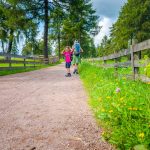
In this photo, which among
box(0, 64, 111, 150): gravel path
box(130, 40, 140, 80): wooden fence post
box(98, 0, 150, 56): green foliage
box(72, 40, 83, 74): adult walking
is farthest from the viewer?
box(98, 0, 150, 56): green foliage

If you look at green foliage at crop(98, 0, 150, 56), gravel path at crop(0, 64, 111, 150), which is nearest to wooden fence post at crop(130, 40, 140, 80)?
gravel path at crop(0, 64, 111, 150)

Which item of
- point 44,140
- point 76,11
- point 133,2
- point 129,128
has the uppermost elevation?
point 133,2

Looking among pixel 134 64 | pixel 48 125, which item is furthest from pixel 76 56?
pixel 48 125

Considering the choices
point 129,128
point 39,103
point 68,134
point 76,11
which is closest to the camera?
point 129,128

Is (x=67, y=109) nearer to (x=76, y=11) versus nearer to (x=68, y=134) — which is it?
(x=68, y=134)

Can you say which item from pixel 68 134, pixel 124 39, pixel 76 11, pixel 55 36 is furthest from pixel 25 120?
pixel 55 36

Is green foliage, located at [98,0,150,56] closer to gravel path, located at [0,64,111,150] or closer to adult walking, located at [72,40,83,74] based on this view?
adult walking, located at [72,40,83,74]

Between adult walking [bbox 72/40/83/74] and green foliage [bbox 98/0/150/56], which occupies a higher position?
green foliage [bbox 98/0/150/56]

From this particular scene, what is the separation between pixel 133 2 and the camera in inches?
1975

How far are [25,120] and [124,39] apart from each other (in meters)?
45.5

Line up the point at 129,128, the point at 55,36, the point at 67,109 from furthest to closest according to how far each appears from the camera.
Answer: the point at 55,36 < the point at 67,109 < the point at 129,128

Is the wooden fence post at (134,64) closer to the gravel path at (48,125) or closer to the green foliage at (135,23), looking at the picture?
the gravel path at (48,125)

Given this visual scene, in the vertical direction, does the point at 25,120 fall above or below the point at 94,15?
Result: below

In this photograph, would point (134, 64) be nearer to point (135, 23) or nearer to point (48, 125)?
point (48, 125)
